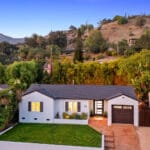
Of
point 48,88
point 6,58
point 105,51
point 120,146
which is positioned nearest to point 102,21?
point 105,51

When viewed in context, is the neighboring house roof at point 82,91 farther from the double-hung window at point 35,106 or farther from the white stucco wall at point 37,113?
the double-hung window at point 35,106

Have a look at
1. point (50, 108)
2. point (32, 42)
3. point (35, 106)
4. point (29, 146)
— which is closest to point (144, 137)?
point (50, 108)

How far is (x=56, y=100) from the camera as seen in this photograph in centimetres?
2475

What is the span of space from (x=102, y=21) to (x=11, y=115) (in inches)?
4055

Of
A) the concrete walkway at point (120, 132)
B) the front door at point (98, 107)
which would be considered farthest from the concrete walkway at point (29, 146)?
the front door at point (98, 107)

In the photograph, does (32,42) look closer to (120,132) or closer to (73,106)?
(73,106)

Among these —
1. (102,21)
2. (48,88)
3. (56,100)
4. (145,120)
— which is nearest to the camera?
(145,120)

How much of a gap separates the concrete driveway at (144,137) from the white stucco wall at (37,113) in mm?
8686

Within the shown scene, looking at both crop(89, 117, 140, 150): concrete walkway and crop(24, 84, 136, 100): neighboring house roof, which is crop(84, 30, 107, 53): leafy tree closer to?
crop(24, 84, 136, 100): neighboring house roof

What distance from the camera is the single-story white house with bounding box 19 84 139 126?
76.4 ft

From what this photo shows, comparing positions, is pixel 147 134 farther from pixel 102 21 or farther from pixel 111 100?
pixel 102 21

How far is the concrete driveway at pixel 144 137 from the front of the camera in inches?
721

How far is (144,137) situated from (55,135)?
7533mm

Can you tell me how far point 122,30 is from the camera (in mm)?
102312
